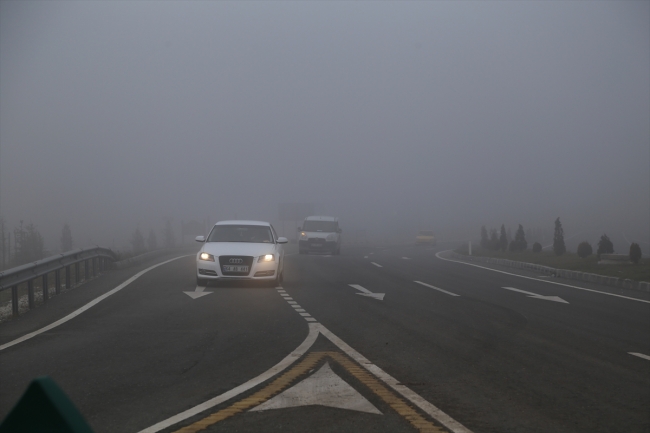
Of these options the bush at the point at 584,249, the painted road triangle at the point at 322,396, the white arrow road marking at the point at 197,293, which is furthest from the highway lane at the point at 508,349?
the bush at the point at 584,249

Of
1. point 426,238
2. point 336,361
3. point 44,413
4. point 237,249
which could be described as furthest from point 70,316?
point 426,238

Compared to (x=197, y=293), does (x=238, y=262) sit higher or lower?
higher

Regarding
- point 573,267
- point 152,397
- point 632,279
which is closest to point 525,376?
point 152,397

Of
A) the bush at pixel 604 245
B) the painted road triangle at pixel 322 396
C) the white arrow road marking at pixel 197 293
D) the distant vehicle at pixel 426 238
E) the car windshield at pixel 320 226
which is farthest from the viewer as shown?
the distant vehicle at pixel 426 238

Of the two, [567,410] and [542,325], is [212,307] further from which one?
[567,410]

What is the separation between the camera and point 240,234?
18.7 metres

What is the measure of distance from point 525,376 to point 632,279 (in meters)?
15.2

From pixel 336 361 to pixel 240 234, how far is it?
1113cm

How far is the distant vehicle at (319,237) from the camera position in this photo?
39.0m

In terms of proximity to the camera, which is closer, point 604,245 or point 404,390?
point 404,390

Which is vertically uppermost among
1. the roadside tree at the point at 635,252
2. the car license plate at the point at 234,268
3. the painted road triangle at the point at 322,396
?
the roadside tree at the point at 635,252

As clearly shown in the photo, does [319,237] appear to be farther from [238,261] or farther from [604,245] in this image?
[238,261]

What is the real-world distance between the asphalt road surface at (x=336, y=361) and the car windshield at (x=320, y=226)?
953 inches

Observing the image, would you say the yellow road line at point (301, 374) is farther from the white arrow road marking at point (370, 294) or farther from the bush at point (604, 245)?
the bush at point (604, 245)
